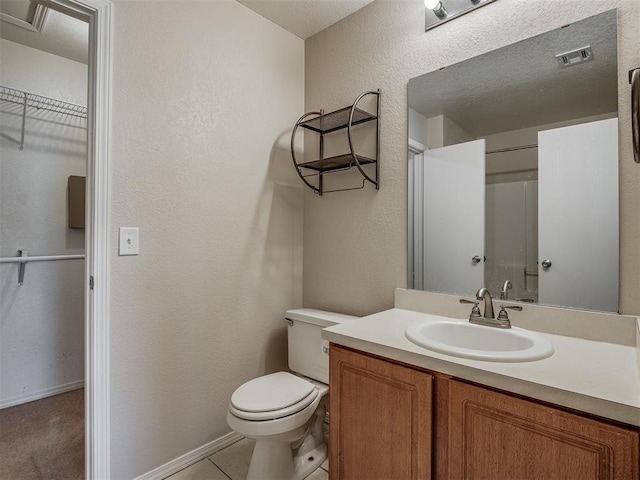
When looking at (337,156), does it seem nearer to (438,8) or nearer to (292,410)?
(438,8)

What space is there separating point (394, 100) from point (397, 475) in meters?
1.62

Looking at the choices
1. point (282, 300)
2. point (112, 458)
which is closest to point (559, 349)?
point (282, 300)

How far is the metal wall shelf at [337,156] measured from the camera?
1713mm

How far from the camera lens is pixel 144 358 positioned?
1500 mm

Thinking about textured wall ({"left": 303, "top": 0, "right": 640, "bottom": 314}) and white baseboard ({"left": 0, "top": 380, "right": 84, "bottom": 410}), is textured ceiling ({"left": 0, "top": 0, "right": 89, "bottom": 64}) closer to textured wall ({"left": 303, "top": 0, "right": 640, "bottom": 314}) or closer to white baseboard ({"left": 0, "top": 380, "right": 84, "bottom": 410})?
textured wall ({"left": 303, "top": 0, "right": 640, "bottom": 314})

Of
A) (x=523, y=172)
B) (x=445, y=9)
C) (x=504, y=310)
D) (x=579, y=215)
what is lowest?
(x=504, y=310)

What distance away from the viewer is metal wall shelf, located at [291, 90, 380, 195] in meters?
1.71

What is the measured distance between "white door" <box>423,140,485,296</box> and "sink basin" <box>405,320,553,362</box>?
0.70 ft

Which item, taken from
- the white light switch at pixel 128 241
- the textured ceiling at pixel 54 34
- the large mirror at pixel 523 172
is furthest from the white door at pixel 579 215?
the textured ceiling at pixel 54 34

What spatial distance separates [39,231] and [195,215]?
1.50 metres

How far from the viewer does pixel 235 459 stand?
168cm

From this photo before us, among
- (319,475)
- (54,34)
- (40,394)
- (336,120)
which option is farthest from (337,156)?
(40,394)

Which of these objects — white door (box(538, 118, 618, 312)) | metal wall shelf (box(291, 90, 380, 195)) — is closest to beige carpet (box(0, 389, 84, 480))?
metal wall shelf (box(291, 90, 380, 195))

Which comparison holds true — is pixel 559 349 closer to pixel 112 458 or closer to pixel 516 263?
pixel 516 263
